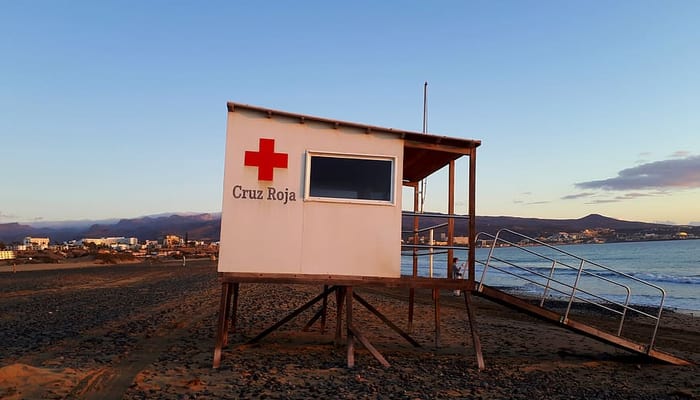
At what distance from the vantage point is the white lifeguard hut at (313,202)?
9.64 metres

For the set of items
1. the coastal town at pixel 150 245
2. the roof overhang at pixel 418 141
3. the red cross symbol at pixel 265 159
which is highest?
the roof overhang at pixel 418 141

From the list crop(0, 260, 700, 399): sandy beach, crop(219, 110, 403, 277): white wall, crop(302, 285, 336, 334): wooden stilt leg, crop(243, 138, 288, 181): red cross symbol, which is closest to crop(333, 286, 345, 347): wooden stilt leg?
crop(0, 260, 700, 399): sandy beach

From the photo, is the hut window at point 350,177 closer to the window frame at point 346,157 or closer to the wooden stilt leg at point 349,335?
the window frame at point 346,157

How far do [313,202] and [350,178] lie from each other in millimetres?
887

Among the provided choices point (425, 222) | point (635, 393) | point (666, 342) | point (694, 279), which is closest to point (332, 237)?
point (635, 393)

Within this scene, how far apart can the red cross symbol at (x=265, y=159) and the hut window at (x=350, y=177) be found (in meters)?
0.55

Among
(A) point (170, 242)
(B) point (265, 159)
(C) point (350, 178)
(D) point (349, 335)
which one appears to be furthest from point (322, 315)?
(A) point (170, 242)

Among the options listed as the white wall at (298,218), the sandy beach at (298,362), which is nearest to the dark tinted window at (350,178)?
the white wall at (298,218)

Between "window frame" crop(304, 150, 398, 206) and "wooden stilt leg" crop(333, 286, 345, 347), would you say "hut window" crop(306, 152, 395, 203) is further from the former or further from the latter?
"wooden stilt leg" crop(333, 286, 345, 347)

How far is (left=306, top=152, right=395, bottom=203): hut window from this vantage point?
9.95 metres

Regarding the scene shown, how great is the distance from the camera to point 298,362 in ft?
32.2

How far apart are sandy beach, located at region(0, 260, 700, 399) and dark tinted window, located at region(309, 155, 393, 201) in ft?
10.7

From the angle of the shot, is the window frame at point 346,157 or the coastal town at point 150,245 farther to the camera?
the coastal town at point 150,245

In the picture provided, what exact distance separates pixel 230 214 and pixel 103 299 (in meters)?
15.6
